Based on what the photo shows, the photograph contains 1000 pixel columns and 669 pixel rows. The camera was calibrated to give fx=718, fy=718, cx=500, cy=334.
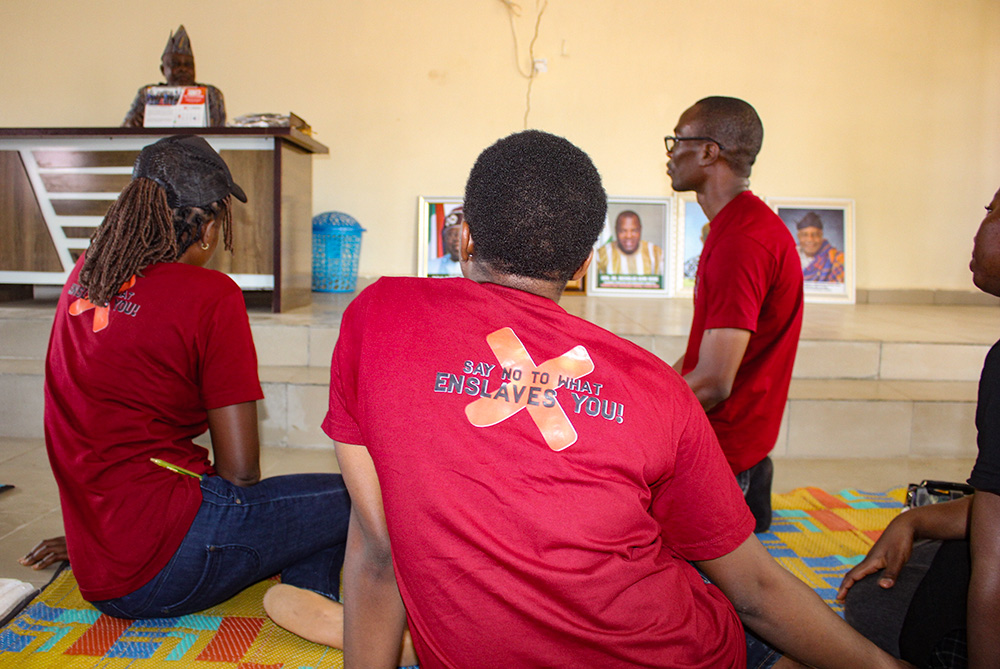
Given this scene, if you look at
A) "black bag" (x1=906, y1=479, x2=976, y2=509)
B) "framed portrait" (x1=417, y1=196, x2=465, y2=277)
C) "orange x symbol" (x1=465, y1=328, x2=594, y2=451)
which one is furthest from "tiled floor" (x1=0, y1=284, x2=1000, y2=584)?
"orange x symbol" (x1=465, y1=328, x2=594, y2=451)

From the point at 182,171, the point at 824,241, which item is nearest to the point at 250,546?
the point at 182,171

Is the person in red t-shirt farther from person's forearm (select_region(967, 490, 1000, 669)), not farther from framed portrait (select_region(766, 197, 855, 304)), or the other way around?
framed portrait (select_region(766, 197, 855, 304))

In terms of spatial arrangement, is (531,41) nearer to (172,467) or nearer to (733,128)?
(733,128)

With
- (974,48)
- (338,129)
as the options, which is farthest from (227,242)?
(974,48)

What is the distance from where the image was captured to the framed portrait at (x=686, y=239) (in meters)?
5.57

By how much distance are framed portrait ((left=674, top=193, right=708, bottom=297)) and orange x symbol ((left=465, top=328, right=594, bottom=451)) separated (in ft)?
16.1

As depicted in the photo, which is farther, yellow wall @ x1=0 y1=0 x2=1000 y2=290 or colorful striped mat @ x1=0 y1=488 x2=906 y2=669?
yellow wall @ x1=0 y1=0 x2=1000 y2=290

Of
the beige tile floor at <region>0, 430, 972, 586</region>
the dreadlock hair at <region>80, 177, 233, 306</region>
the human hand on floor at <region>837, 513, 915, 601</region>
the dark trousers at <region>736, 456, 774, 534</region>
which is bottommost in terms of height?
the beige tile floor at <region>0, 430, 972, 586</region>

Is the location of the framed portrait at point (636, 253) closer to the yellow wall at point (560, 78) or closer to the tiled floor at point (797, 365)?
the yellow wall at point (560, 78)

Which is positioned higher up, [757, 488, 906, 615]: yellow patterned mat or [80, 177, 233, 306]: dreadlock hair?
[80, 177, 233, 306]: dreadlock hair

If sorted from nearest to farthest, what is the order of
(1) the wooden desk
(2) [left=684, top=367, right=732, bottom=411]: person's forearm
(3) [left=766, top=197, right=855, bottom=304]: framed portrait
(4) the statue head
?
(2) [left=684, top=367, right=732, bottom=411]: person's forearm, (1) the wooden desk, (4) the statue head, (3) [left=766, top=197, right=855, bottom=304]: framed portrait

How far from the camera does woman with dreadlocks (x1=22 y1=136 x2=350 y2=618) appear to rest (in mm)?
1418

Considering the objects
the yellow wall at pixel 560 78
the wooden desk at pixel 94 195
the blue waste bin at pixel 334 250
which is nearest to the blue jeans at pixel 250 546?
the wooden desk at pixel 94 195

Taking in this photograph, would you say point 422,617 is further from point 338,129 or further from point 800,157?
point 800,157
